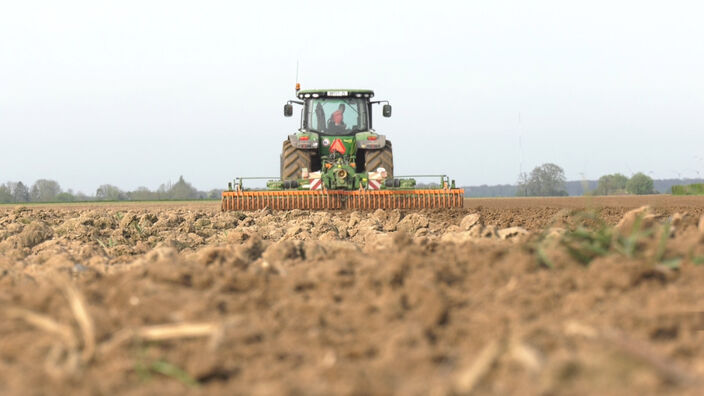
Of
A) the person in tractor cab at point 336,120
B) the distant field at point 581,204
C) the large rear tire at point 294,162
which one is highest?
the person in tractor cab at point 336,120

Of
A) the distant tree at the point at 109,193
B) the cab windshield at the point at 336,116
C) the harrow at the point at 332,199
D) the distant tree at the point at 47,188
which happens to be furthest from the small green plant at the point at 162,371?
the distant tree at the point at 47,188

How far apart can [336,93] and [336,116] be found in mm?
671

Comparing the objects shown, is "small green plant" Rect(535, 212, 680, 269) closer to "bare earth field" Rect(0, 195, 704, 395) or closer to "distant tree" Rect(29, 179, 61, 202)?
"bare earth field" Rect(0, 195, 704, 395)

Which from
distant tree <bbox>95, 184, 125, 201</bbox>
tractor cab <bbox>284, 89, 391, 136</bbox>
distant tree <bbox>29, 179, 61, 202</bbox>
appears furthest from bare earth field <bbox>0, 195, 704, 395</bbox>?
distant tree <bbox>29, 179, 61, 202</bbox>

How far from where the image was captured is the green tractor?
52.6 feet

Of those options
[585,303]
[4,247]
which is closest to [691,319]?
[585,303]

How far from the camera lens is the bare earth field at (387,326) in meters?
2.06

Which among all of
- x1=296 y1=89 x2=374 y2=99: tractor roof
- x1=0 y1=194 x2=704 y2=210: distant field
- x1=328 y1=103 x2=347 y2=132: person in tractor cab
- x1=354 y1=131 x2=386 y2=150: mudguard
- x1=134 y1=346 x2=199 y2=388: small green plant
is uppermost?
x1=296 y1=89 x2=374 y2=99: tractor roof

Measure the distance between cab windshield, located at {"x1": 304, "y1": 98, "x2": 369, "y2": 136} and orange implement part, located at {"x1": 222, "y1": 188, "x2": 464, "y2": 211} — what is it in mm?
2273

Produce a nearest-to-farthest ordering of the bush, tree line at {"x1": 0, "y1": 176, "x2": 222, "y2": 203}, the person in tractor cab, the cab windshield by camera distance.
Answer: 1. the cab windshield
2. the person in tractor cab
3. the bush
4. tree line at {"x1": 0, "y1": 176, "x2": 222, "y2": 203}

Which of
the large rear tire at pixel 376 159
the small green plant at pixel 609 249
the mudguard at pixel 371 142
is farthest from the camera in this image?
the large rear tire at pixel 376 159

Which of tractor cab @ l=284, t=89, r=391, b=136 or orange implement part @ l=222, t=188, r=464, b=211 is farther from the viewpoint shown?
tractor cab @ l=284, t=89, r=391, b=136

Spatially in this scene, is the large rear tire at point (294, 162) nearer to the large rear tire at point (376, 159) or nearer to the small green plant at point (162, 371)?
the large rear tire at point (376, 159)

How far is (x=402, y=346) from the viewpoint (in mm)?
2355
